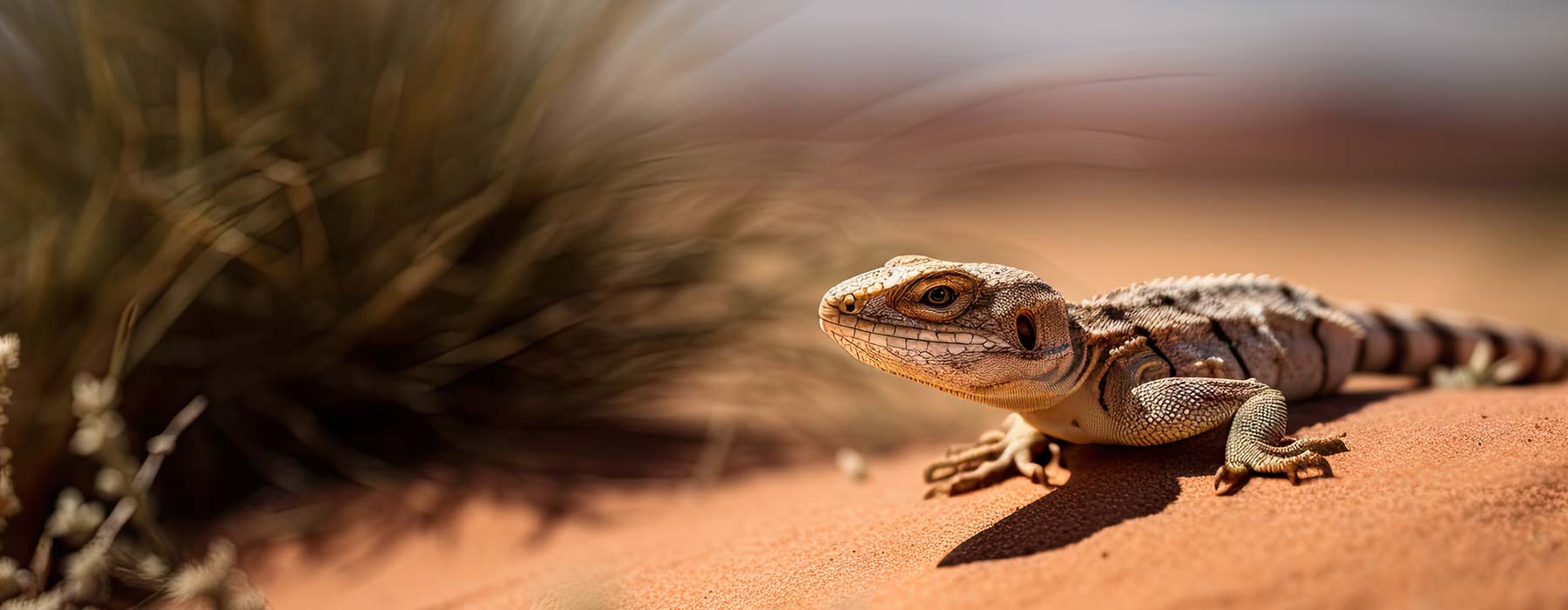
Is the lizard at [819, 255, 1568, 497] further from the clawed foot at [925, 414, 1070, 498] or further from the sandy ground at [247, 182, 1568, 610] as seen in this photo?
the sandy ground at [247, 182, 1568, 610]

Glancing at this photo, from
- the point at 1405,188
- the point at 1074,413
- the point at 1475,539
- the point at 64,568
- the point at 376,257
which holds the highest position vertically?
the point at 1475,539

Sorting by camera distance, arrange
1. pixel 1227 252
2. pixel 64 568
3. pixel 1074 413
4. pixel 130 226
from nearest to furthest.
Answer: pixel 1074 413, pixel 64 568, pixel 130 226, pixel 1227 252

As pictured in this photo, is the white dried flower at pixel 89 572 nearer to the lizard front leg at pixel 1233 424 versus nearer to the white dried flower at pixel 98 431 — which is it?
the white dried flower at pixel 98 431

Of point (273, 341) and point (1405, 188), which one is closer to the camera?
point (273, 341)

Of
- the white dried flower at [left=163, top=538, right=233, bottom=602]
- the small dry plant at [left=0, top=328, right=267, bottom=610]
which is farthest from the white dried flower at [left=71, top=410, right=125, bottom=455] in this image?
the white dried flower at [left=163, top=538, right=233, bottom=602]

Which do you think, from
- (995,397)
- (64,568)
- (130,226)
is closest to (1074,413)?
(995,397)

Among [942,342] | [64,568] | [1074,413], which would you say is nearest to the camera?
[942,342]

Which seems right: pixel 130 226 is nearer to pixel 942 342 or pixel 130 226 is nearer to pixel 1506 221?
pixel 942 342

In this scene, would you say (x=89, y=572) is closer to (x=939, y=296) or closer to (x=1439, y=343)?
(x=939, y=296)
